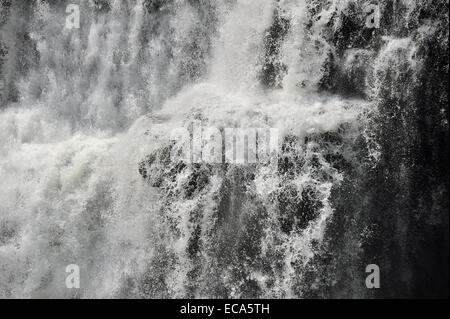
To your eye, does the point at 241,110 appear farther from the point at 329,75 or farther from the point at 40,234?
the point at 40,234

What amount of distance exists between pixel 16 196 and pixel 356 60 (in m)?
6.72

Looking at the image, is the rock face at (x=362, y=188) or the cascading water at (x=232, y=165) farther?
the cascading water at (x=232, y=165)

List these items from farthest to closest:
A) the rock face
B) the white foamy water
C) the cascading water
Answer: the white foamy water, the cascading water, the rock face

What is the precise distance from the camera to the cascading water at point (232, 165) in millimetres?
8328

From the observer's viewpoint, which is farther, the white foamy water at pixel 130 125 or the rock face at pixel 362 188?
the white foamy water at pixel 130 125

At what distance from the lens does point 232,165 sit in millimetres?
8977

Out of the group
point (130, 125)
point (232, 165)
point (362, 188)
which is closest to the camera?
point (362, 188)

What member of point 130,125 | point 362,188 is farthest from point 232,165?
point 130,125

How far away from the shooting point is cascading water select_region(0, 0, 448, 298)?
833 centimetres

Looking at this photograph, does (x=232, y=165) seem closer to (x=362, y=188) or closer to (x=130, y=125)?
(x=362, y=188)

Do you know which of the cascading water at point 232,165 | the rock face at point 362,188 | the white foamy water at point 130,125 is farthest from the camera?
the white foamy water at point 130,125

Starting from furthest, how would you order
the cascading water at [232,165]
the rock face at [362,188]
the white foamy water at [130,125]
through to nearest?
1. the white foamy water at [130,125]
2. the cascading water at [232,165]
3. the rock face at [362,188]

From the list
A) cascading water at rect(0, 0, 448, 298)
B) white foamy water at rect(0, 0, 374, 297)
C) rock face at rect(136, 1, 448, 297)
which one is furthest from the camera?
white foamy water at rect(0, 0, 374, 297)

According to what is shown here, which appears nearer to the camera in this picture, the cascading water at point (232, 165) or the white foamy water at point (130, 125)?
the cascading water at point (232, 165)
